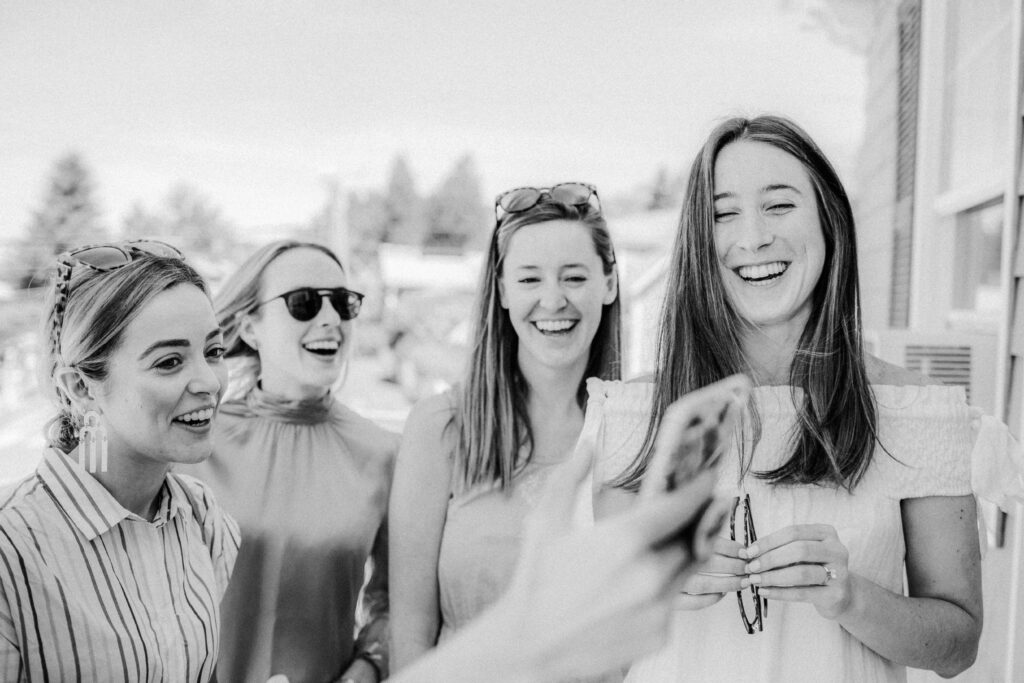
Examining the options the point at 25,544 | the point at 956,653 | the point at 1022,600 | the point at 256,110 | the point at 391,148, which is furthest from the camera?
the point at 391,148

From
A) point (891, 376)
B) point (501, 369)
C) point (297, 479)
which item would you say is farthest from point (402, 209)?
point (891, 376)

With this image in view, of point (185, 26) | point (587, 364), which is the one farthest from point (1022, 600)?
point (185, 26)

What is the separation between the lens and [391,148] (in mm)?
41656

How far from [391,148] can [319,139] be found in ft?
34.5

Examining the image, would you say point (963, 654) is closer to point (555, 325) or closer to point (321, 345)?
point (555, 325)

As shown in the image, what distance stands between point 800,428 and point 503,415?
0.67 meters

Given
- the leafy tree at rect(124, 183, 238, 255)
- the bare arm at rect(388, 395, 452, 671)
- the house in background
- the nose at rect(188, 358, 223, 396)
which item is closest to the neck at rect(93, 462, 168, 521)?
the nose at rect(188, 358, 223, 396)

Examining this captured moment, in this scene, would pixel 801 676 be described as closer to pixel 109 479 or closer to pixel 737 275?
pixel 737 275

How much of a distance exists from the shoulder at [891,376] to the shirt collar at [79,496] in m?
1.22

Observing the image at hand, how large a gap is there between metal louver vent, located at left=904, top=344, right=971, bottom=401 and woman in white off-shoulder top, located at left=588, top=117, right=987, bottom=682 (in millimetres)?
1370

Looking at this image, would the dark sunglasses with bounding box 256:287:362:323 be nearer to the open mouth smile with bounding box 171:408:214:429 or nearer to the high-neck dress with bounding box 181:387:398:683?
the high-neck dress with bounding box 181:387:398:683

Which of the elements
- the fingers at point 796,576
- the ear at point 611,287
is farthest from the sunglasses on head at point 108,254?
the fingers at point 796,576

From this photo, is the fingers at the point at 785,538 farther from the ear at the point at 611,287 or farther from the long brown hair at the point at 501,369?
the ear at the point at 611,287

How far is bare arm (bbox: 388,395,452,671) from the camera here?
169 centimetres
